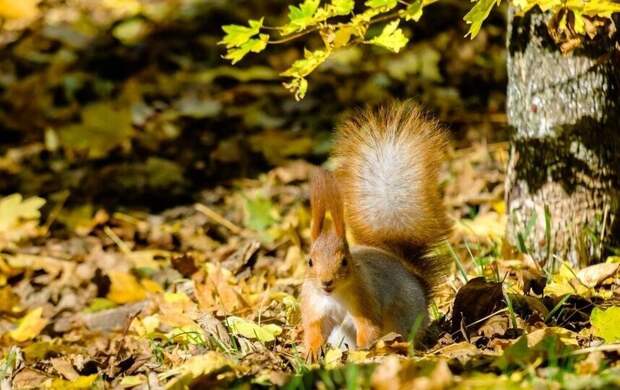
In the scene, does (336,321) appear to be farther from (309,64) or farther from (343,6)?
(343,6)

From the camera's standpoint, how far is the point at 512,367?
2.10 metres

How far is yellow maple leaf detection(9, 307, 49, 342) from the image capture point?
352cm

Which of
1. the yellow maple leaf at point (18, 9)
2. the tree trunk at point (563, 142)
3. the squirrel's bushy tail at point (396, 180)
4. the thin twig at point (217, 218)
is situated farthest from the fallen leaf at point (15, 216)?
the yellow maple leaf at point (18, 9)

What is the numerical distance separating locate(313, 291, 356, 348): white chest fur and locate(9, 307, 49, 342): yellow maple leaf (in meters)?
1.35

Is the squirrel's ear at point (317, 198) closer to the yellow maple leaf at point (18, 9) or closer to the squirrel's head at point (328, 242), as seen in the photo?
the squirrel's head at point (328, 242)

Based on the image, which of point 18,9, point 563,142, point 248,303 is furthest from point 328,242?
point 18,9

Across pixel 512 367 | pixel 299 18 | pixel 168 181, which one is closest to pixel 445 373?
pixel 512 367

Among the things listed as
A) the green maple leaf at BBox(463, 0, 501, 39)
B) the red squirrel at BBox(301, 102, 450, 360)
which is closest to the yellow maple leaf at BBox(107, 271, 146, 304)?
the red squirrel at BBox(301, 102, 450, 360)

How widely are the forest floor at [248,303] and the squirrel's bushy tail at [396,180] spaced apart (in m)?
0.19

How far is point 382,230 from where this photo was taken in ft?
9.40

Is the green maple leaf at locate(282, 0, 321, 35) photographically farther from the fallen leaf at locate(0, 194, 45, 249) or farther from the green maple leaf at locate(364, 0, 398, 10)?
the fallen leaf at locate(0, 194, 45, 249)

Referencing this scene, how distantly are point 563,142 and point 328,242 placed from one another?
40.2 inches

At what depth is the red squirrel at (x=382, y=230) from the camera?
2.48 meters

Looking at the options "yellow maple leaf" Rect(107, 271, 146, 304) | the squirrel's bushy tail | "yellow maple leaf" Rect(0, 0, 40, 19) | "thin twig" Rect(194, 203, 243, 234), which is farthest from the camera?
"yellow maple leaf" Rect(0, 0, 40, 19)
